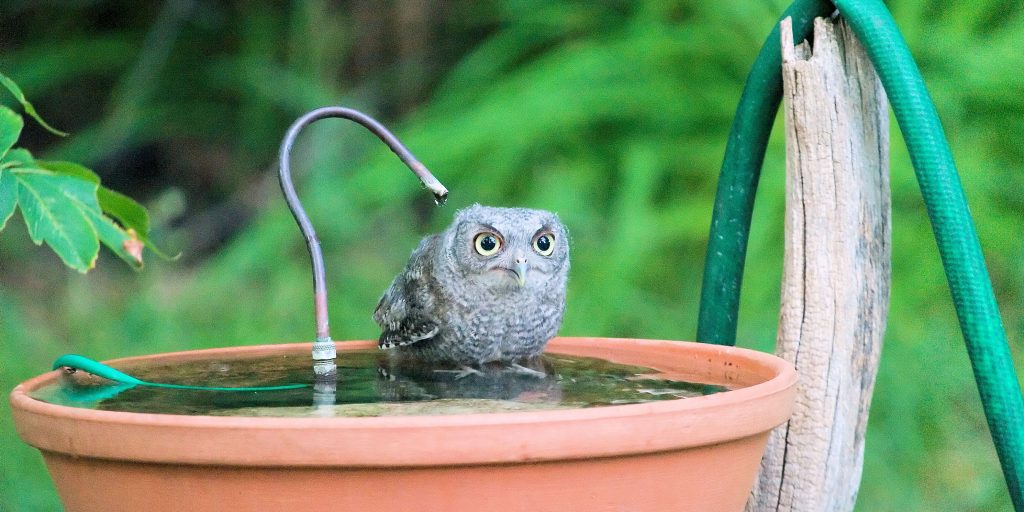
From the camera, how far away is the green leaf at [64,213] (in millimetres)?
1246

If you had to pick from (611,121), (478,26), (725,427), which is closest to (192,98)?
(478,26)

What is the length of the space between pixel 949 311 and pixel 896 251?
8.5 inches

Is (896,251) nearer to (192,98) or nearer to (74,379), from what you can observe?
(74,379)

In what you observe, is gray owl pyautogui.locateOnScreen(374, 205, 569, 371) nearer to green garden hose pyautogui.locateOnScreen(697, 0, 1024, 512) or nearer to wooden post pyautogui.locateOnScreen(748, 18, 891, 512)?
wooden post pyautogui.locateOnScreen(748, 18, 891, 512)

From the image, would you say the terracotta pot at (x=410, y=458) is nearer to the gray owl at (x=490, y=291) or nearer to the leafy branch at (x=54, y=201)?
the leafy branch at (x=54, y=201)

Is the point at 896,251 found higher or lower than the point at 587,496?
higher

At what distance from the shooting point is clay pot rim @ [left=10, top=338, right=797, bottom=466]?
39.7 inches

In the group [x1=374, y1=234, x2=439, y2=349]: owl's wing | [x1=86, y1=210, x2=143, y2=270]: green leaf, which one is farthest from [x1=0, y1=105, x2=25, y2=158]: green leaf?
[x1=374, y1=234, x2=439, y2=349]: owl's wing

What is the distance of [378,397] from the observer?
1.32m

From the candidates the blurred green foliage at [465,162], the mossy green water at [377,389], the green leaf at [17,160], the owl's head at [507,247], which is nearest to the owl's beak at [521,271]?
the owl's head at [507,247]

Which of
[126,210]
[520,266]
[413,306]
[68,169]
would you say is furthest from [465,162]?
[68,169]

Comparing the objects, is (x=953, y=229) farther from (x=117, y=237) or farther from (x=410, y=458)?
(x=117, y=237)

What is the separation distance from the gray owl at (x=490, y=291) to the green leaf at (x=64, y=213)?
540mm

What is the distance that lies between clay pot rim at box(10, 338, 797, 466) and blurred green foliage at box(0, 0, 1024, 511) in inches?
69.1
